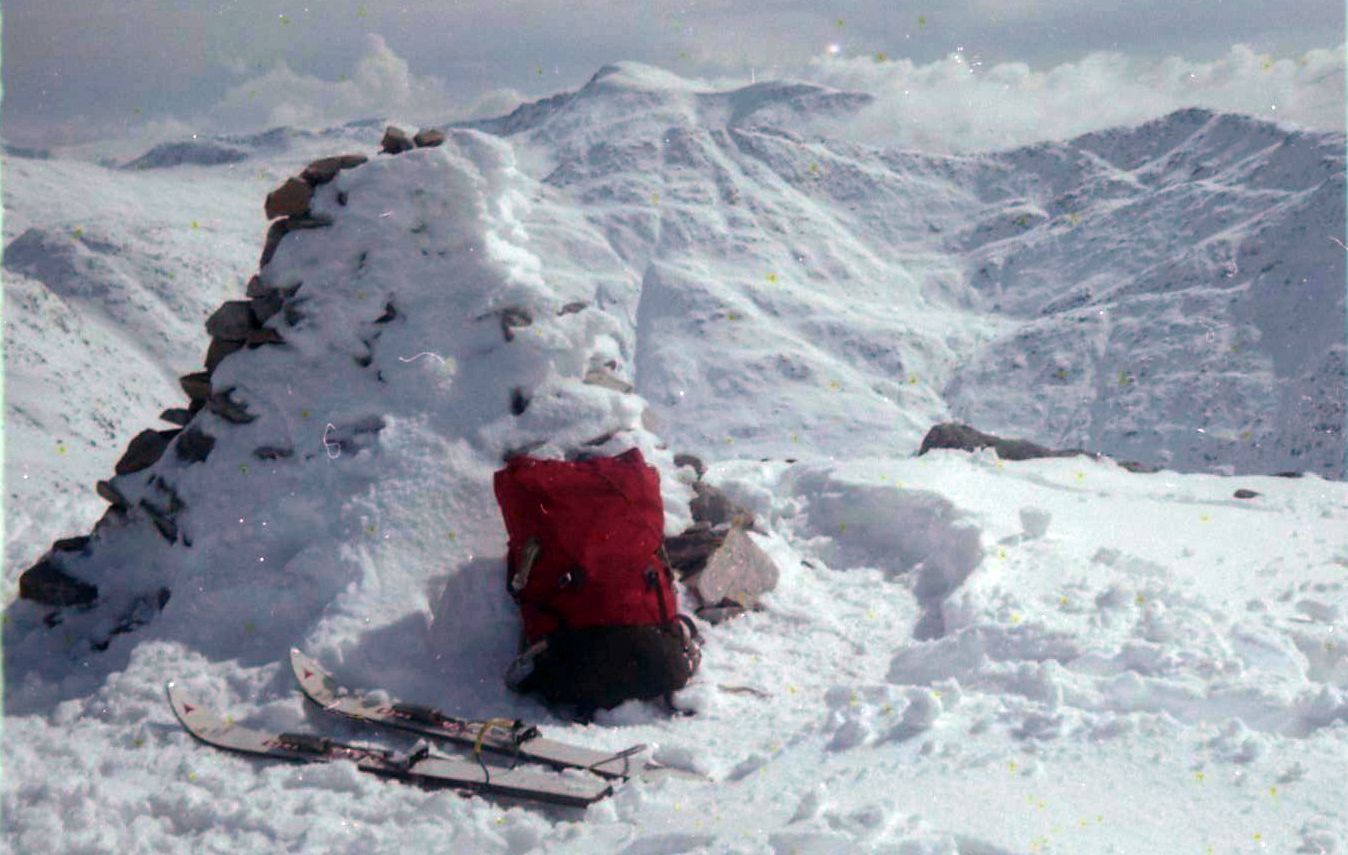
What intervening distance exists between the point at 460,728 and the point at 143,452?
352 cm

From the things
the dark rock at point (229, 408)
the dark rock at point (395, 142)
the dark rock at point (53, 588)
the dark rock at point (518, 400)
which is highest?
the dark rock at point (395, 142)

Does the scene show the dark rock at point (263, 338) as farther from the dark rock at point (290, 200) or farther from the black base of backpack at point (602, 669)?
the black base of backpack at point (602, 669)

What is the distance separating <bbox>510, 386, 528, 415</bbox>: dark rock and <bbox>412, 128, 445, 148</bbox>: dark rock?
1981 mm

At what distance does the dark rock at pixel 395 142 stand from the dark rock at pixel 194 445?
7.84ft

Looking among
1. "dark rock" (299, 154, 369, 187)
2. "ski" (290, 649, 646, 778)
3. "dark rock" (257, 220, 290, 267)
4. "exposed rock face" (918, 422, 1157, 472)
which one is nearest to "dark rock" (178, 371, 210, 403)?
"dark rock" (257, 220, 290, 267)

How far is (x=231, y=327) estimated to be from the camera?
6633 millimetres

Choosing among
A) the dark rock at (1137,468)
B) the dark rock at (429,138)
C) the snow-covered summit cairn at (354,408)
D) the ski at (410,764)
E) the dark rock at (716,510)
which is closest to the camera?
the ski at (410,764)

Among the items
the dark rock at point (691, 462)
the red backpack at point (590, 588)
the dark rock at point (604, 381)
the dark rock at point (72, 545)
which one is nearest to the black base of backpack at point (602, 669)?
the red backpack at point (590, 588)

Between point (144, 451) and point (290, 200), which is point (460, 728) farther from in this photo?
point (290, 200)

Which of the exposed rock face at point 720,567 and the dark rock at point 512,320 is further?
the dark rock at point 512,320

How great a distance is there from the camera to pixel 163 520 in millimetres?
6207

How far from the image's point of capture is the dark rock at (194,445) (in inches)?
250

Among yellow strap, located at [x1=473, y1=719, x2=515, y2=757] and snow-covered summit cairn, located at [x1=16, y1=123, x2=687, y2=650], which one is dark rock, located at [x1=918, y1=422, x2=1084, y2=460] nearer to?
snow-covered summit cairn, located at [x1=16, y1=123, x2=687, y2=650]

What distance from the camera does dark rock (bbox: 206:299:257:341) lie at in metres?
6.63
